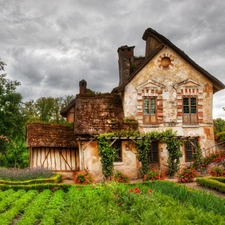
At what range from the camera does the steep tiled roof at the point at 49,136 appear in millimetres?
21891

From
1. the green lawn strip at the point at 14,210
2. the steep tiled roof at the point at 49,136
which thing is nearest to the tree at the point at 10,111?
the steep tiled roof at the point at 49,136

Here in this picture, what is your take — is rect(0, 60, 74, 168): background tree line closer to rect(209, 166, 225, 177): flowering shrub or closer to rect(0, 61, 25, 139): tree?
rect(0, 61, 25, 139): tree

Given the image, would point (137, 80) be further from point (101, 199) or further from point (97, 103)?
point (101, 199)

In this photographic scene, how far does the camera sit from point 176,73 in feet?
71.5

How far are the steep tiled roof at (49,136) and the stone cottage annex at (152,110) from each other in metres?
0.07

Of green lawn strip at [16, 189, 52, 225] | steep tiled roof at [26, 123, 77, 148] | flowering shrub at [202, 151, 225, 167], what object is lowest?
green lawn strip at [16, 189, 52, 225]

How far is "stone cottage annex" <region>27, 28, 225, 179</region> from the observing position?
20.6 meters

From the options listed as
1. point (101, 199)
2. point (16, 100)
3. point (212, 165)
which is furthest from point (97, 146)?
point (16, 100)

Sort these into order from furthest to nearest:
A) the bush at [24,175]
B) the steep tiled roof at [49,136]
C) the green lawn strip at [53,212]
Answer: the steep tiled roof at [49,136]
the bush at [24,175]
the green lawn strip at [53,212]

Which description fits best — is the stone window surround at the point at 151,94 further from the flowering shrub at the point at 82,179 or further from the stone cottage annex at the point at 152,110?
the flowering shrub at the point at 82,179

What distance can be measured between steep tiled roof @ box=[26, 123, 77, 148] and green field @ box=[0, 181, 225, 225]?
1037cm

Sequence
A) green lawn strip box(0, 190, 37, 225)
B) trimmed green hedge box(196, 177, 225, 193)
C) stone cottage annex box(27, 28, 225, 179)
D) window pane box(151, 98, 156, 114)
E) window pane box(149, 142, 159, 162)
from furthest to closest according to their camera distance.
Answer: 1. window pane box(151, 98, 156, 114)
2. window pane box(149, 142, 159, 162)
3. stone cottage annex box(27, 28, 225, 179)
4. trimmed green hedge box(196, 177, 225, 193)
5. green lawn strip box(0, 190, 37, 225)

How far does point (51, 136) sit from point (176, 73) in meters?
10.8

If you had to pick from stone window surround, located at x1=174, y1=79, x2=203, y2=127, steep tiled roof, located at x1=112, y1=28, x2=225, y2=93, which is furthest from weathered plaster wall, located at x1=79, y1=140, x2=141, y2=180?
stone window surround, located at x1=174, y1=79, x2=203, y2=127
